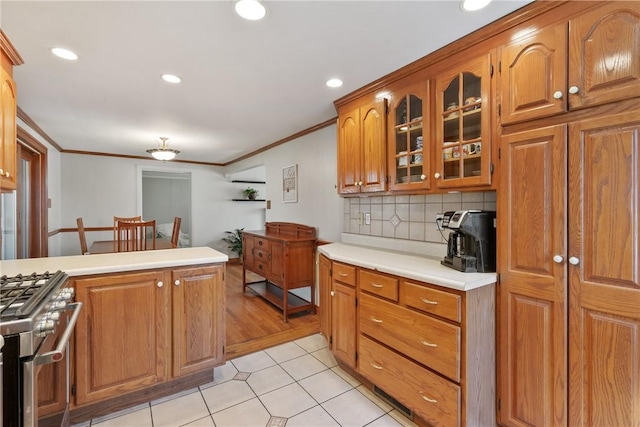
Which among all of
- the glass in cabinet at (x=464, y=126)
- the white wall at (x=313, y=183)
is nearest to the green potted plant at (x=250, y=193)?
the white wall at (x=313, y=183)

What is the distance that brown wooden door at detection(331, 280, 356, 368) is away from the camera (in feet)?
6.75

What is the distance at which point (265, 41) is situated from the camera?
1.70 meters

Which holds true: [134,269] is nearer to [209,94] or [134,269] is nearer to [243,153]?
[209,94]

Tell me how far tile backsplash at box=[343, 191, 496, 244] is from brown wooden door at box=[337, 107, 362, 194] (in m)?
0.31

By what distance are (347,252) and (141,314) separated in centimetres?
145

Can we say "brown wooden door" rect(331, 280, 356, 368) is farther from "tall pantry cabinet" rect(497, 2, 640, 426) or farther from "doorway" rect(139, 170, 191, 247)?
"doorway" rect(139, 170, 191, 247)

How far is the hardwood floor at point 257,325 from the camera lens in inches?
105

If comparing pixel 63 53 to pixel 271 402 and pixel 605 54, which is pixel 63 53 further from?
pixel 605 54

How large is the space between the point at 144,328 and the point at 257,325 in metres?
1.45

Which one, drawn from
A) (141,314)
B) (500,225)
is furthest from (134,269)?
(500,225)

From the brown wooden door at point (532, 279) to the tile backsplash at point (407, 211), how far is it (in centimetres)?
38

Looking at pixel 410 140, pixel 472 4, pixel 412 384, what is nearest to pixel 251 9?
pixel 472 4

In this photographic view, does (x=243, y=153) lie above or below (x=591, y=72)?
above

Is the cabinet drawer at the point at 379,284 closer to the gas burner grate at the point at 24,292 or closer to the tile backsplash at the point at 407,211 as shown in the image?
the tile backsplash at the point at 407,211
